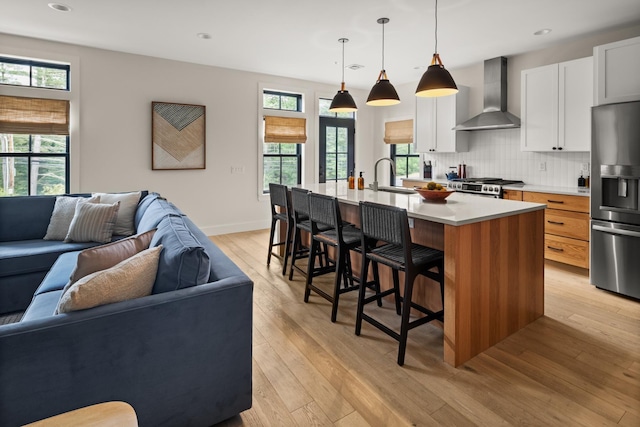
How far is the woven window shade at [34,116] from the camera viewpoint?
14.2 ft

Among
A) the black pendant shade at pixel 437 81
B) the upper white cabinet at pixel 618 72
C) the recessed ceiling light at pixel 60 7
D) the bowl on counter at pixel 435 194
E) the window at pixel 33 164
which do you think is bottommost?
the bowl on counter at pixel 435 194

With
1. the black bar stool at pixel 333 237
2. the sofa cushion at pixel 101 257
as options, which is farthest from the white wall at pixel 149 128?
the sofa cushion at pixel 101 257

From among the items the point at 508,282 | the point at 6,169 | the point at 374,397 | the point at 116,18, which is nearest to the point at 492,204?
the point at 508,282

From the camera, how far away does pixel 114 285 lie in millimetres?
1513

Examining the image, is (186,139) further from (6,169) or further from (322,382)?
(322,382)

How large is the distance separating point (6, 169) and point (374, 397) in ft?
16.8

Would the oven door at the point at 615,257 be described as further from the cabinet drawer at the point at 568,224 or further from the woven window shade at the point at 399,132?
the woven window shade at the point at 399,132

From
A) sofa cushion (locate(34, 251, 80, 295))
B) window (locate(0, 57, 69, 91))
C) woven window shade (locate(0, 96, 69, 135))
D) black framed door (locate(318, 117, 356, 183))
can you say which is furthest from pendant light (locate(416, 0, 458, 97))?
window (locate(0, 57, 69, 91))

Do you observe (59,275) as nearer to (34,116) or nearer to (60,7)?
(60,7)

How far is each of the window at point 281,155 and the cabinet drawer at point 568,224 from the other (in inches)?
162

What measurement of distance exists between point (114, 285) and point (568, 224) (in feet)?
14.4

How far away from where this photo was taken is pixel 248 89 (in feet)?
20.1

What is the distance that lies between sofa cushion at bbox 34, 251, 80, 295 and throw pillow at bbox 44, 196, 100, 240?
0.53 m

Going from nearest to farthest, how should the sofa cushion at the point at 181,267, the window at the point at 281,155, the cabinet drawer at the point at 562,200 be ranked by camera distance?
the sofa cushion at the point at 181,267 < the cabinet drawer at the point at 562,200 < the window at the point at 281,155
